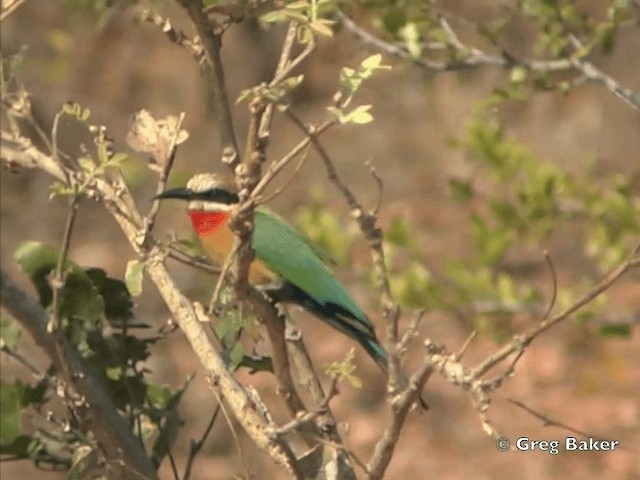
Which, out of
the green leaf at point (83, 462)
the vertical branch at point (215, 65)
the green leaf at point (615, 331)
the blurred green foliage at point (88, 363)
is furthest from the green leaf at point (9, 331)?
the green leaf at point (615, 331)

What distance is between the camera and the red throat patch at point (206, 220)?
2254 millimetres

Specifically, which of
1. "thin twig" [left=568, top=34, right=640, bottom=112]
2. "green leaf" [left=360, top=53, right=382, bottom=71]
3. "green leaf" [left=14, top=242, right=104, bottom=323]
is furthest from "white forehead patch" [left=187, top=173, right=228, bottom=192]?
"green leaf" [left=360, top=53, right=382, bottom=71]

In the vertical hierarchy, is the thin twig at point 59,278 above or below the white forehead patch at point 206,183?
above

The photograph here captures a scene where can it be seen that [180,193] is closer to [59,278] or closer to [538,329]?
[59,278]

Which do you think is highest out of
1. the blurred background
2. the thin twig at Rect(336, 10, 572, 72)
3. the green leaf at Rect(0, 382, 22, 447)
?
the thin twig at Rect(336, 10, 572, 72)

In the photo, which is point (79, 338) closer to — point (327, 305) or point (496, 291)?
point (327, 305)

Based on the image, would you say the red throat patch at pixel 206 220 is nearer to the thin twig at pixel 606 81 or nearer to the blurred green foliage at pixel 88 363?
the blurred green foliage at pixel 88 363

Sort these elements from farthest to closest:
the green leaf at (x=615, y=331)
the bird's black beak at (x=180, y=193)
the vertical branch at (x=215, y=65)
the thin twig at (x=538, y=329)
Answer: the green leaf at (x=615, y=331)
the bird's black beak at (x=180, y=193)
the vertical branch at (x=215, y=65)
the thin twig at (x=538, y=329)

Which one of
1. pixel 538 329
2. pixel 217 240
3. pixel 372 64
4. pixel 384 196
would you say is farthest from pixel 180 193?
pixel 384 196

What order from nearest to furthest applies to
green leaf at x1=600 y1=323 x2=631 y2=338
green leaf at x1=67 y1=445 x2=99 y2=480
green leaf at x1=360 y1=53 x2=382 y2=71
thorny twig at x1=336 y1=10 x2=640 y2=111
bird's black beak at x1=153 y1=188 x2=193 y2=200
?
green leaf at x1=360 y1=53 x2=382 y2=71 → green leaf at x1=67 y1=445 x2=99 y2=480 → bird's black beak at x1=153 y1=188 x2=193 y2=200 → thorny twig at x1=336 y1=10 x2=640 y2=111 → green leaf at x1=600 y1=323 x2=631 y2=338

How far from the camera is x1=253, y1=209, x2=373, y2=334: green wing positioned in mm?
2256

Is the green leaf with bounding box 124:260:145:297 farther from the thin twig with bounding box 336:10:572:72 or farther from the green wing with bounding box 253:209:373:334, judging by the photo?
the thin twig with bounding box 336:10:572:72

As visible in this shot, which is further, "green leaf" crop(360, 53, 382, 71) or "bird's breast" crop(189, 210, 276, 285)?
"bird's breast" crop(189, 210, 276, 285)

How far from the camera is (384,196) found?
21.2 feet
